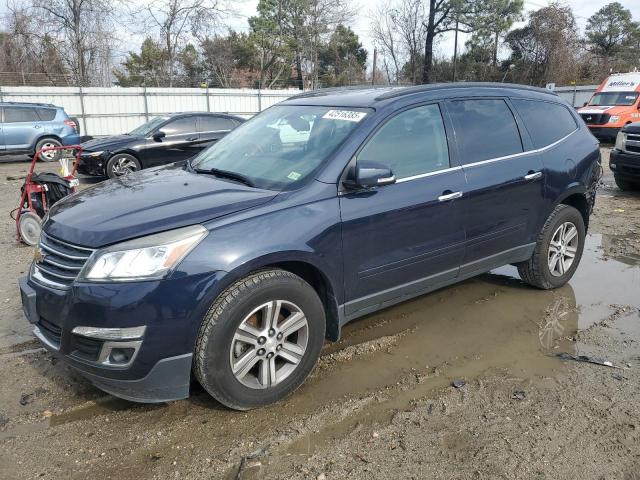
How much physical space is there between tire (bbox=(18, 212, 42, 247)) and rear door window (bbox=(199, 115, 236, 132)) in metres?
6.15

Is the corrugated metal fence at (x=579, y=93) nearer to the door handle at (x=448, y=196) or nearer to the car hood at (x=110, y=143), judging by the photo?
the car hood at (x=110, y=143)

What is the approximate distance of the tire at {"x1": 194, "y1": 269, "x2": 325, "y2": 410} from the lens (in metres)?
2.74

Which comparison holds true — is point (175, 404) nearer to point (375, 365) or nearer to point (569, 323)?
point (375, 365)

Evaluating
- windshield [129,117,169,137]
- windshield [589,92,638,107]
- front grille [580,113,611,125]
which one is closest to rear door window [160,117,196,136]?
windshield [129,117,169,137]

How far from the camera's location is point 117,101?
2133 cm

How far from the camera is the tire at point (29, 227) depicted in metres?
6.30

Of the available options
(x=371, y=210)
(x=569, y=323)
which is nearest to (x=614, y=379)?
(x=569, y=323)

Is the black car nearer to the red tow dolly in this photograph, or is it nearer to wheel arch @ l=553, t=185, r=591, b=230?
the red tow dolly

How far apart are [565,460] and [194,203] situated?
93.0 inches

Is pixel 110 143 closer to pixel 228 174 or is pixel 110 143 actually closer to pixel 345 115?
pixel 228 174

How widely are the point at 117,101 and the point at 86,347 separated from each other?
2089 centimetres

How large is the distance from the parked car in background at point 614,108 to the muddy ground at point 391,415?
703 inches

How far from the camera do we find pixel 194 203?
296 cm

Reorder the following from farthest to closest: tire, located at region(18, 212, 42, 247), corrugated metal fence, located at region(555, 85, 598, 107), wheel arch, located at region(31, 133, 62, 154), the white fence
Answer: corrugated metal fence, located at region(555, 85, 598, 107) < the white fence < wheel arch, located at region(31, 133, 62, 154) < tire, located at region(18, 212, 42, 247)
